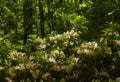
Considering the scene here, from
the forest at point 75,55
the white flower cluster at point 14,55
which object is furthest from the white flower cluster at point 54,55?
the white flower cluster at point 14,55

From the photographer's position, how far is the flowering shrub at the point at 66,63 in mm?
5602

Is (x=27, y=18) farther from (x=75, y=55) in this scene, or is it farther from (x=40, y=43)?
(x=75, y=55)

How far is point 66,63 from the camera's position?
5.77 meters

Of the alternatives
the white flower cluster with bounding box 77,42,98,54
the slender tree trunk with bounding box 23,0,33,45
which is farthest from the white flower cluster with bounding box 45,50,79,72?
the slender tree trunk with bounding box 23,0,33,45

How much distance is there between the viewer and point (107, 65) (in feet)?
19.6

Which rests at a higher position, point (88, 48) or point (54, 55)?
point (88, 48)

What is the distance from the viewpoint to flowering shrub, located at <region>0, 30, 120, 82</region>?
5602mm

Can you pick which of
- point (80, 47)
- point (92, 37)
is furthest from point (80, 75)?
point (92, 37)

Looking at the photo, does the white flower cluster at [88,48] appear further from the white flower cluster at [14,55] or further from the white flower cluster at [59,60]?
the white flower cluster at [14,55]

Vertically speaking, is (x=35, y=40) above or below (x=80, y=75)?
above

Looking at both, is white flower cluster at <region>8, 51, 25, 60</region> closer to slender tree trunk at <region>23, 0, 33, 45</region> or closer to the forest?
the forest

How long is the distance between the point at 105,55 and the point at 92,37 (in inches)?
31.8

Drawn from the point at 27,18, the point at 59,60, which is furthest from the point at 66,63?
the point at 27,18

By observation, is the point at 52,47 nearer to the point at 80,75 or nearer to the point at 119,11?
the point at 80,75
